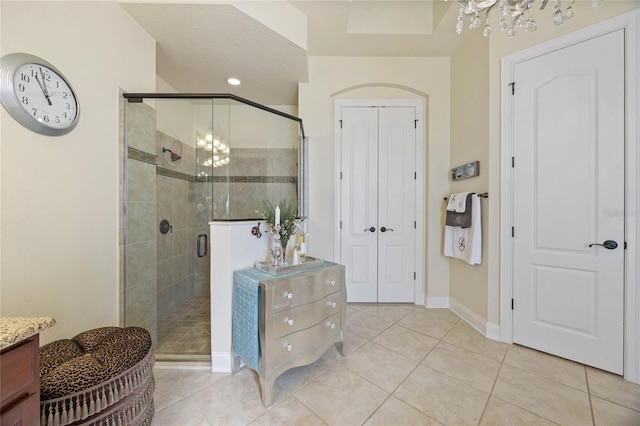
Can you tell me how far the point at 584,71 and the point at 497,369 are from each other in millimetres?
2438

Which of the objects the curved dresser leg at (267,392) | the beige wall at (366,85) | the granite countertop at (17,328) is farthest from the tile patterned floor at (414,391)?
the beige wall at (366,85)

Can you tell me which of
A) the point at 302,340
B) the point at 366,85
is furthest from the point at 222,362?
the point at 366,85

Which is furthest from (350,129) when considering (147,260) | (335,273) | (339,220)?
(147,260)

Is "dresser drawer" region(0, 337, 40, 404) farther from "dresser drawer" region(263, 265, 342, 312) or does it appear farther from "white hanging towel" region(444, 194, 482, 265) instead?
"white hanging towel" region(444, 194, 482, 265)

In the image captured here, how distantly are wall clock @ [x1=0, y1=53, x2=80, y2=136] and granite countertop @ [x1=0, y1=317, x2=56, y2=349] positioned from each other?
1166mm

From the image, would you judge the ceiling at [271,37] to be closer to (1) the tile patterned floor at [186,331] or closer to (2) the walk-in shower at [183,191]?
(2) the walk-in shower at [183,191]

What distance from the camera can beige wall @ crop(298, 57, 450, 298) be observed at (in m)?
2.85

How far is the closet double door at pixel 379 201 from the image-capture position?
115 inches

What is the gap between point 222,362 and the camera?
5.75ft

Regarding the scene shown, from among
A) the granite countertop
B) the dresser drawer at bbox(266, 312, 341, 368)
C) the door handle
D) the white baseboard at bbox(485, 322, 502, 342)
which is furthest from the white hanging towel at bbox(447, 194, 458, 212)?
the granite countertop

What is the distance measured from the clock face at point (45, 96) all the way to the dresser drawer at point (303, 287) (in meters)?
1.62

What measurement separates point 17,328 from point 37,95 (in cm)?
136

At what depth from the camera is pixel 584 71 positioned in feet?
5.90

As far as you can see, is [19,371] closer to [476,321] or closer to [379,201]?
[379,201]
